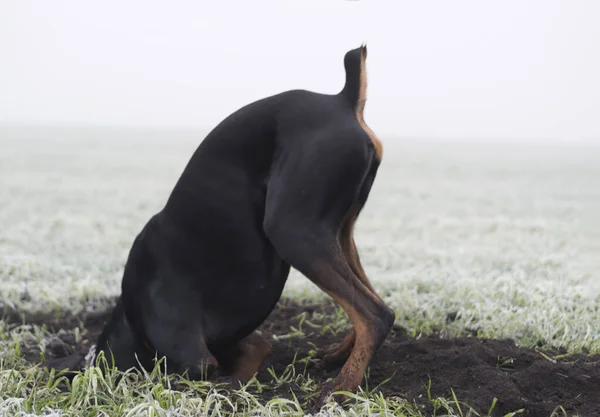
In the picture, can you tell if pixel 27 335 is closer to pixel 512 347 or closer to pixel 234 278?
pixel 234 278

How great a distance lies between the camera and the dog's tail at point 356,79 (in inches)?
121

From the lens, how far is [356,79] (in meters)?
3.12

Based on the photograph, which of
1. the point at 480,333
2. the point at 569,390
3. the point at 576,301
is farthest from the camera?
the point at 576,301

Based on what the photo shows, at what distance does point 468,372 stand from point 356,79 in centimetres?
143

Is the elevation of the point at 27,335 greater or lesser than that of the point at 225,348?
lesser

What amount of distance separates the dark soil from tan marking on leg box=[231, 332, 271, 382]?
54mm

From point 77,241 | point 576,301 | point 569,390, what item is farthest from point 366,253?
point 569,390

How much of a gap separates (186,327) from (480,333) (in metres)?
2.10

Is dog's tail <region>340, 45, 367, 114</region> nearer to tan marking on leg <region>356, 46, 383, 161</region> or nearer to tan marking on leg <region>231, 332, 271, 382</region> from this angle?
tan marking on leg <region>356, 46, 383, 161</region>

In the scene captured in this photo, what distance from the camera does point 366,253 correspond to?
23.4 feet

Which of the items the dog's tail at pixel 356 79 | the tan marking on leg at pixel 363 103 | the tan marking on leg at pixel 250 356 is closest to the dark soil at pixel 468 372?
the tan marking on leg at pixel 250 356

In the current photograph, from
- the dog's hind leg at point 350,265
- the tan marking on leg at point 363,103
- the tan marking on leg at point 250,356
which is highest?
the tan marking on leg at point 363,103

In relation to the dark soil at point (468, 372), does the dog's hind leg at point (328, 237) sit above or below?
above

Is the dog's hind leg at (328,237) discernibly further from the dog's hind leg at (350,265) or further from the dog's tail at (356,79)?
the dog's tail at (356,79)
